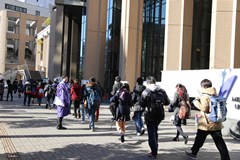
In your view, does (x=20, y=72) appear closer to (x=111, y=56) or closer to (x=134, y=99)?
(x=111, y=56)

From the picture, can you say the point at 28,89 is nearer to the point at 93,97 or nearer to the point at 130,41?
the point at 130,41

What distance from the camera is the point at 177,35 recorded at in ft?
74.4

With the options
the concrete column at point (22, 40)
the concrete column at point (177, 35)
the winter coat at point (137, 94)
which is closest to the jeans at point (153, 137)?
the winter coat at point (137, 94)

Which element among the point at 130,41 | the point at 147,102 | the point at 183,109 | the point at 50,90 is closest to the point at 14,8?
the point at 130,41

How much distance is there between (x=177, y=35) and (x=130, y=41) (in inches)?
175

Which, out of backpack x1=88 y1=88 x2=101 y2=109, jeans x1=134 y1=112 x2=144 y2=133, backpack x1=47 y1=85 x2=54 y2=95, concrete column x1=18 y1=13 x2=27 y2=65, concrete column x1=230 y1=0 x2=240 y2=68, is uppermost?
concrete column x1=18 y1=13 x2=27 y2=65

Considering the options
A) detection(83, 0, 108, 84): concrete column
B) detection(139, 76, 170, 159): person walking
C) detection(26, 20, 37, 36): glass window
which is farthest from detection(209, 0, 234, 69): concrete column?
detection(26, 20, 37, 36): glass window

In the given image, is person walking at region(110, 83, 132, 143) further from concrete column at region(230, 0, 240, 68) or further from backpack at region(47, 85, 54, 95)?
backpack at region(47, 85, 54, 95)

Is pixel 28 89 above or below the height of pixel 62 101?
below

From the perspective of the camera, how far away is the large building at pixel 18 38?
80.9 meters

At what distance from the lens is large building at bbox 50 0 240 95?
18672 millimetres

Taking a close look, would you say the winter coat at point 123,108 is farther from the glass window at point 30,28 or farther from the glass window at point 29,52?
the glass window at point 30,28

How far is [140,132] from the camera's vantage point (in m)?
10.8

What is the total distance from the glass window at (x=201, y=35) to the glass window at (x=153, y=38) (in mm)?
4673
